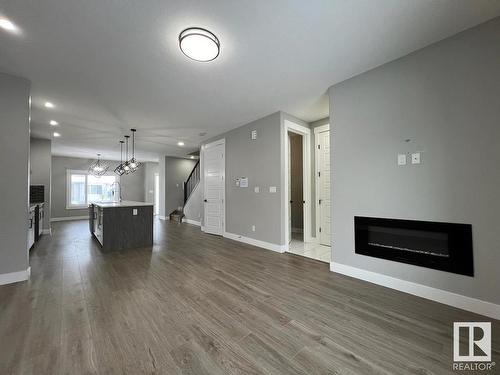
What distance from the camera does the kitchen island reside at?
416cm

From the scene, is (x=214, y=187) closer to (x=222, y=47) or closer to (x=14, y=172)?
(x=14, y=172)

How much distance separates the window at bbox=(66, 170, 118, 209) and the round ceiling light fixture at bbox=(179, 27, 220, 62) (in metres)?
10.1

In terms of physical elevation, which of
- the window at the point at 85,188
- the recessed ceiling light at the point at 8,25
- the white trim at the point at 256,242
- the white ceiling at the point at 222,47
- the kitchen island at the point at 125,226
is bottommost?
the white trim at the point at 256,242

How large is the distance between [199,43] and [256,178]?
284 centimetres

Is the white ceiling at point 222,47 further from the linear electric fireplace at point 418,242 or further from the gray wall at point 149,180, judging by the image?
the gray wall at point 149,180

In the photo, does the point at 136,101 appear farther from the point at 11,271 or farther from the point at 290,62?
the point at 11,271

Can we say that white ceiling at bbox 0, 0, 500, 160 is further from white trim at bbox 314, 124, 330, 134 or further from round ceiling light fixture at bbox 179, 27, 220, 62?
white trim at bbox 314, 124, 330, 134

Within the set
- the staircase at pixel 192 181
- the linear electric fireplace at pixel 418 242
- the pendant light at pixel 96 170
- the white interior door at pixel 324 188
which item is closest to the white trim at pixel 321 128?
the white interior door at pixel 324 188

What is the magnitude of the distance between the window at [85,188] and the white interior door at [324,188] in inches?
401

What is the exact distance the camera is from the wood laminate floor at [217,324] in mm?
1418

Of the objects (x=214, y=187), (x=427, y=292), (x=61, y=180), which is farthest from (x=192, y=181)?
(x=427, y=292)

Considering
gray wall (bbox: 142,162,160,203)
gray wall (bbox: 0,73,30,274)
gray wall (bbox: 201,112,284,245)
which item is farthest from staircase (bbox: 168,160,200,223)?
gray wall (bbox: 0,73,30,274)

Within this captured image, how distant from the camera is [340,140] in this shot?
9.93 ft

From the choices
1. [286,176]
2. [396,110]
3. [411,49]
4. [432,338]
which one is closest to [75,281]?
[286,176]
